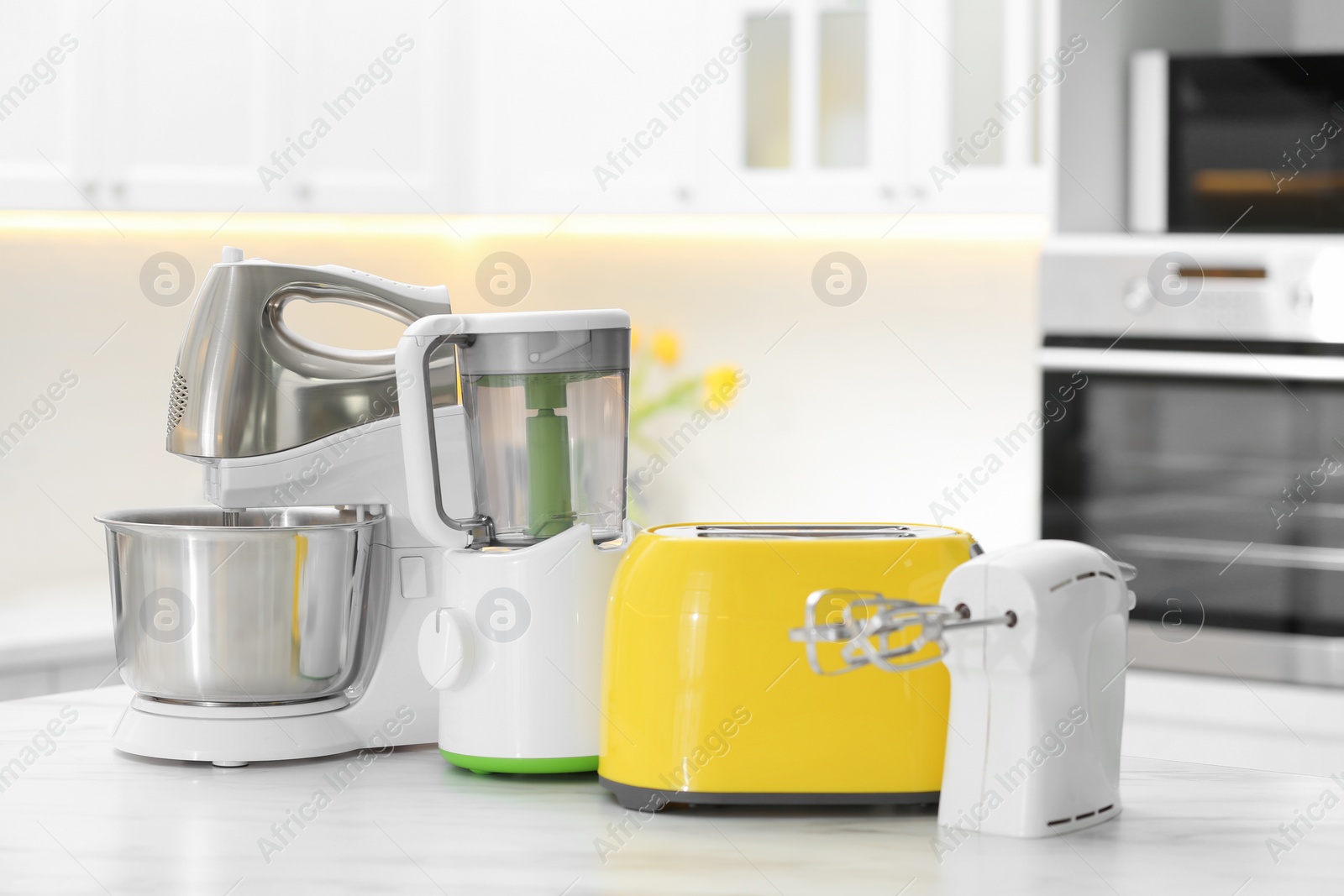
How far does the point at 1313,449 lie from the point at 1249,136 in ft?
1.45

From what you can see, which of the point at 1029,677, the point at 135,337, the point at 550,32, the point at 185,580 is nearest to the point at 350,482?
the point at 185,580

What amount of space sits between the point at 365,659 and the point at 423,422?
195 millimetres

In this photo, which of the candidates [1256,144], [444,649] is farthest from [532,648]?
[1256,144]

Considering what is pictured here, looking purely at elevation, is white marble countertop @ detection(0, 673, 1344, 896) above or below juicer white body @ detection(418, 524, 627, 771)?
below

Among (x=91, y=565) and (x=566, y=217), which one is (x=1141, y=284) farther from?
(x=91, y=565)

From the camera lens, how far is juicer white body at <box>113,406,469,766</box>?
961mm

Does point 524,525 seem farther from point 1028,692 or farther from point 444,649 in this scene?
point 1028,692

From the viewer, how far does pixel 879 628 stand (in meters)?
0.71

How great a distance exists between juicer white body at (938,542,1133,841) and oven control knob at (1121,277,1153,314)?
4.36 ft

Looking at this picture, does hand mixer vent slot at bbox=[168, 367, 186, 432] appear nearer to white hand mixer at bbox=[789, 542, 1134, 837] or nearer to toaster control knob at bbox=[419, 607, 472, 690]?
toaster control knob at bbox=[419, 607, 472, 690]

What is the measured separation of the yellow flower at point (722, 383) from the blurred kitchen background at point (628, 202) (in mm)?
22

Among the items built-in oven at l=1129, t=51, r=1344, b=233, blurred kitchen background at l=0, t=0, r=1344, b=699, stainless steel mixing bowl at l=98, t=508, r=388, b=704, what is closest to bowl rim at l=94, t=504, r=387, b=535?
stainless steel mixing bowl at l=98, t=508, r=388, b=704

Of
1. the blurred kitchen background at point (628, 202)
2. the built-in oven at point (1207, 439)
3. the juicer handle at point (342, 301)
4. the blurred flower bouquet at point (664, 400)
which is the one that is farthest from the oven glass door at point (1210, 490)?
the juicer handle at point (342, 301)

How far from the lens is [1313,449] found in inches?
A: 76.8
